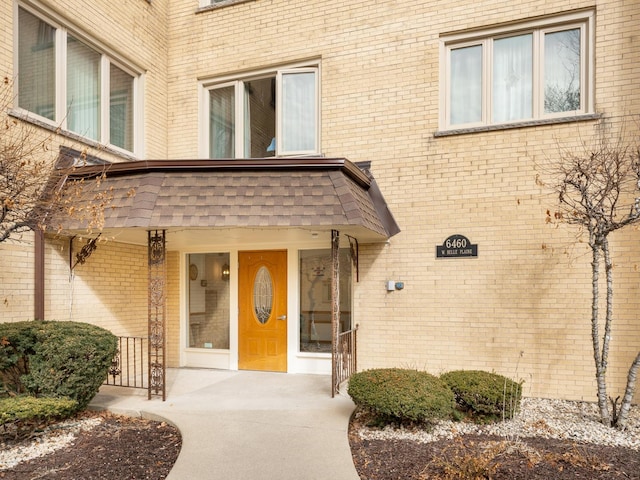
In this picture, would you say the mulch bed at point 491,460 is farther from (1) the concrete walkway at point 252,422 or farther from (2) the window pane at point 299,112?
(2) the window pane at point 299,112

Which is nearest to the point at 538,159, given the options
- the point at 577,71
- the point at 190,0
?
the point at 577,71

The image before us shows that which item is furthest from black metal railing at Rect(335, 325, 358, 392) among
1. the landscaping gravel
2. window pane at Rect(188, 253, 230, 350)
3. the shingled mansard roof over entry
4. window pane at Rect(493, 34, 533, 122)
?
window pane at Rect(493, 34, 533, 122)

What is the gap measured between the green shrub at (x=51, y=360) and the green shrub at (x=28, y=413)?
0.23 meters

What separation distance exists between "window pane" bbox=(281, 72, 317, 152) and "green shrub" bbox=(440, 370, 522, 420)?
4643mm

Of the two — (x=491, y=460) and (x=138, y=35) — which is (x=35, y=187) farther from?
(x=491, y=460)

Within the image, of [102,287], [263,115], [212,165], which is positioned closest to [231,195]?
[212,165]

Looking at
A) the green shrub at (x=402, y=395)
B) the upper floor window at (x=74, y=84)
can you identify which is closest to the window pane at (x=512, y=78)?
the green shrub at (x=402, y=395)

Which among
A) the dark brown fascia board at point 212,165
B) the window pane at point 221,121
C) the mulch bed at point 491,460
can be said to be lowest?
the mulch bed at point 491,460

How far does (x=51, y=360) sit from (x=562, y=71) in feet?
25.8

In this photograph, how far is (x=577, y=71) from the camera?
6930 millimetres

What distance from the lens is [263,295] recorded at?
28.3 feet

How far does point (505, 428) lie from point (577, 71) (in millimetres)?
5129

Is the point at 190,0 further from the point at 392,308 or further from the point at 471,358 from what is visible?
the point at 471,358

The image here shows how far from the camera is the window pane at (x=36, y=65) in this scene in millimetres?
6582
